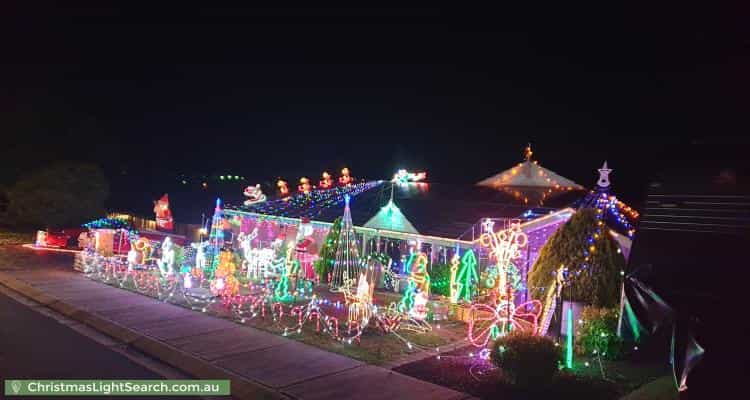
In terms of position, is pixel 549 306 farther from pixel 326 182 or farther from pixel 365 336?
pixel 326 182

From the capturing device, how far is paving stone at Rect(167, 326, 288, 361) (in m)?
8.99

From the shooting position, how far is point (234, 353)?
895 centimetres

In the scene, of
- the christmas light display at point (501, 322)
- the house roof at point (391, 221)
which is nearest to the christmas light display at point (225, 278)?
the house roof at point (391, 221)

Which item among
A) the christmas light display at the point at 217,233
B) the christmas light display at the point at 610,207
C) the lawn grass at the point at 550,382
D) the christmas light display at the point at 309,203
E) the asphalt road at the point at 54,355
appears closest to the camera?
the lawn grass at the point at 550,382

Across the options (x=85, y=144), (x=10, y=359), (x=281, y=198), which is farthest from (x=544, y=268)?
(x=85, y=144)

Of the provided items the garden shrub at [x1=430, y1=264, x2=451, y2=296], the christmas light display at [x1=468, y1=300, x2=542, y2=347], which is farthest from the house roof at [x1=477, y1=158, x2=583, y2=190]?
the christmas light display at [x1=468, y1=300, x2=542, y2=347]

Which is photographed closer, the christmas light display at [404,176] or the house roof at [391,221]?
the house roof at [391,221]

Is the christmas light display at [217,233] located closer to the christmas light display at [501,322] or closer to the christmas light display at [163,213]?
the christmas light display at [163,213]

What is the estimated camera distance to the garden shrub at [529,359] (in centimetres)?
743

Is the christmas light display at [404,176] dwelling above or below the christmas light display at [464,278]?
above

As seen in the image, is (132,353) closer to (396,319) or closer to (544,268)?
(396,319)

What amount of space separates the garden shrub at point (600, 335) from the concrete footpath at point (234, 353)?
3163 mm

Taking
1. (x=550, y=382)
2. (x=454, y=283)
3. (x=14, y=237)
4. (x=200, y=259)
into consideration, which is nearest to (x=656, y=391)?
(x=550, y=382)

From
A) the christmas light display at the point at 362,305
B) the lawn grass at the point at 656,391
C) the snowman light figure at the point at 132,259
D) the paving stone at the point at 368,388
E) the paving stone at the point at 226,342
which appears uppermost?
the snowman light figure at the point at 132,259
